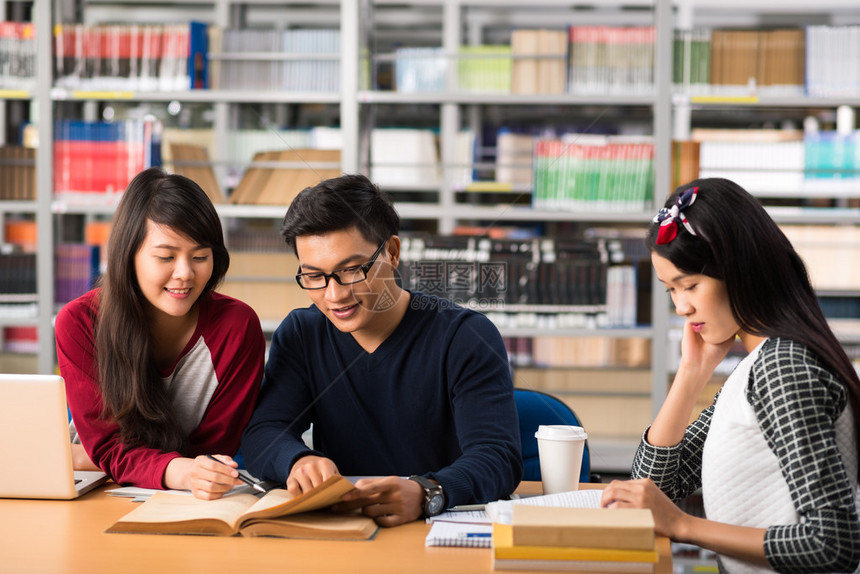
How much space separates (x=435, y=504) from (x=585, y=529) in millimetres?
288

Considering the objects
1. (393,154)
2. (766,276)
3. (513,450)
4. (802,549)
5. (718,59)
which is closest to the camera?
(802,549)

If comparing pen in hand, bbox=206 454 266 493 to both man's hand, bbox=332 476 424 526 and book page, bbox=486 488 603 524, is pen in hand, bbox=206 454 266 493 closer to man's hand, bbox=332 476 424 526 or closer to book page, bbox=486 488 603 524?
man's hand, bbox=332 476 424 526

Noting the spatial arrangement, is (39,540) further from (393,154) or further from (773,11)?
(773,11)

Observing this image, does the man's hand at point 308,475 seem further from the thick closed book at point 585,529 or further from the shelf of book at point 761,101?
the shelf of book at point 761,101

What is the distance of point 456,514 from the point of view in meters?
1.28

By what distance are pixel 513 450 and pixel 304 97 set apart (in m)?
2.21

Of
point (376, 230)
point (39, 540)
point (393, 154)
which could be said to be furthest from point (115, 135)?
point (39, 540)

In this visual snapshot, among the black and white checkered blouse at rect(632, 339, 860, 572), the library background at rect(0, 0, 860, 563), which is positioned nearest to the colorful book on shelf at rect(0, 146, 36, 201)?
the library background at rect(0, 0, 860, 563)

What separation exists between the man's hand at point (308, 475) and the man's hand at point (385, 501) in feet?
0.18

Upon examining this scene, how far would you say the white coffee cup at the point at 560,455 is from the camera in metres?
1.38

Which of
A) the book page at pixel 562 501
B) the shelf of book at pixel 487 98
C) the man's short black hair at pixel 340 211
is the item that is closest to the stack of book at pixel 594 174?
the shelf of book at pixel 487 98

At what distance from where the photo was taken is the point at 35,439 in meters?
1.33

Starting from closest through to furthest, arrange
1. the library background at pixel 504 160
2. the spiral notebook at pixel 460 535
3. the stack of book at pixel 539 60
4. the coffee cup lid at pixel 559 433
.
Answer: the spiral notebook at pixel 460 535 → the coffee cup lid at pixel 559 433 → the library background at pixel 504 160 → the stack of book at pixel 539 60

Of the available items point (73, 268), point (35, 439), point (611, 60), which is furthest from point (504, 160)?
point (35, 439)
